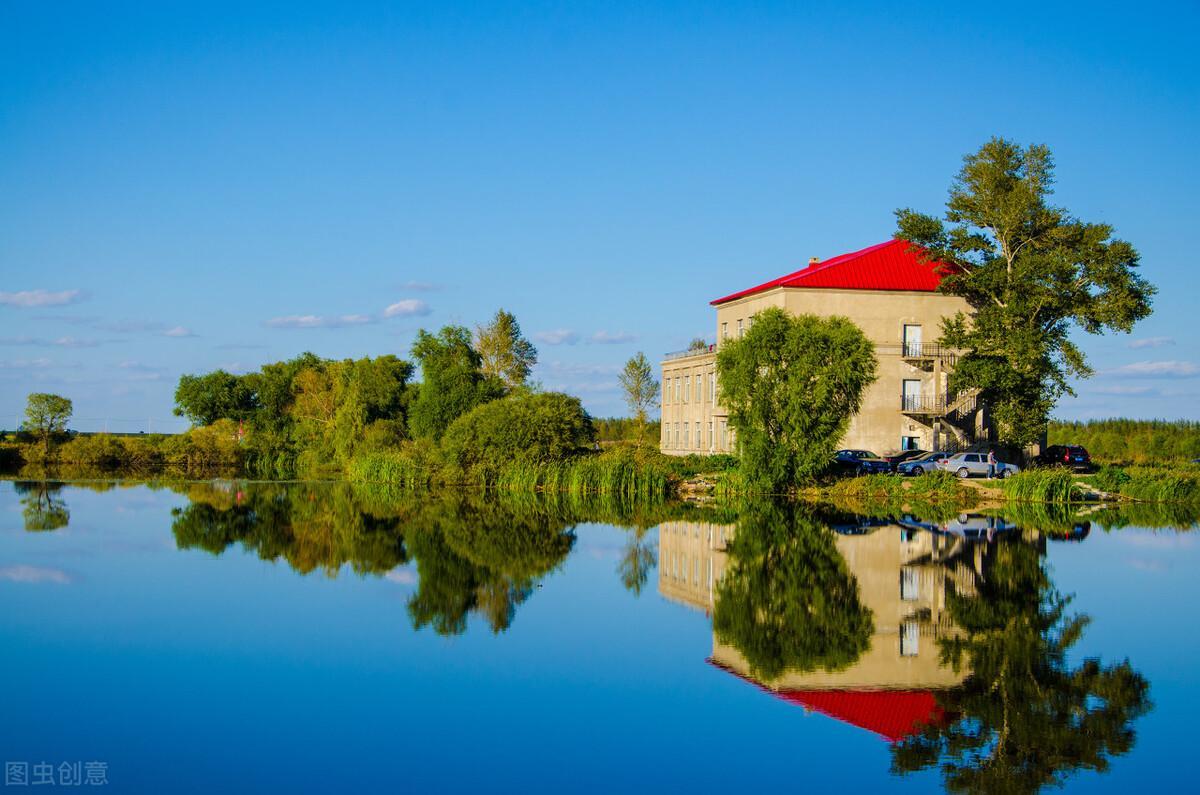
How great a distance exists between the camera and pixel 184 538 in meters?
26.0

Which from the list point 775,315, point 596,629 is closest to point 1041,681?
point 596,629

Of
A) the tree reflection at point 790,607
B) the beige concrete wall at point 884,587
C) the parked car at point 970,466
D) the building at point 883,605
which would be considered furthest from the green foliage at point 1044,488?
the tree reflection at point 790,607

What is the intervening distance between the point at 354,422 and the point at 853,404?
29837 millimetres

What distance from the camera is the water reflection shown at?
9.62 metres

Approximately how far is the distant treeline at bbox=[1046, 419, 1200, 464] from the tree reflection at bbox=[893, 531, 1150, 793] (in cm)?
4716

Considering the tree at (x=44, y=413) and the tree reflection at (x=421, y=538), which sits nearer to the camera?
the tree reflection at (x=421, y=538)

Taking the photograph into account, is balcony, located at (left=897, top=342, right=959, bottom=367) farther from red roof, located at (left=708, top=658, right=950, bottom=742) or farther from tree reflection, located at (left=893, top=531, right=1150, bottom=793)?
red roof, located at (left=708, top=658, right=950, bottom=742)

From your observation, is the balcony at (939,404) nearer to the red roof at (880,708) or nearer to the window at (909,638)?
the window at (909,638)

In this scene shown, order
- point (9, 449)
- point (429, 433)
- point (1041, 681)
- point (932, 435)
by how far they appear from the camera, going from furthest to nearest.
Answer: point (9, 449) → point (429, 433) → point (932, 435) → point (1041, 681)

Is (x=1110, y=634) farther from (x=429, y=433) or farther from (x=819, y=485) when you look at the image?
(x=429, y=433)

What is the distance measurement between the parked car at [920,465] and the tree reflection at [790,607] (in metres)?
20.6

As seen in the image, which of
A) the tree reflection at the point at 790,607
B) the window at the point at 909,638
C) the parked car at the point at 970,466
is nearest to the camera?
the tree reflection at the point at 790,607

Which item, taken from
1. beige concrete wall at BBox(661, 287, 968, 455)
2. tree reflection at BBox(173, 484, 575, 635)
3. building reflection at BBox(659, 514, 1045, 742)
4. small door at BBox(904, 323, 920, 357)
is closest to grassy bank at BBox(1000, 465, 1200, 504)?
building reflection at BBox(659, 514, 1045, 742)

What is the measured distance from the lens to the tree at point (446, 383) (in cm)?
6003
